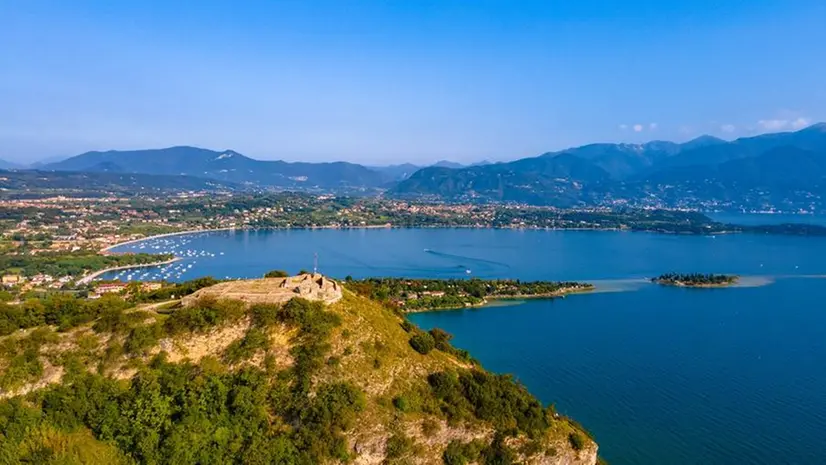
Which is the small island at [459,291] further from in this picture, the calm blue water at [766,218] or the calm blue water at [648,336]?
the calm blue water at [766,218]

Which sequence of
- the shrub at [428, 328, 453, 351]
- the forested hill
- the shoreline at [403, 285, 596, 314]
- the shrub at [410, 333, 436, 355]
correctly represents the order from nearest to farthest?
the forested hill < the shrub at [410, 333, 436, 355] < the shrub at [428, 328, 453, 351] < the shoreline at [403, 285, 596, 314]

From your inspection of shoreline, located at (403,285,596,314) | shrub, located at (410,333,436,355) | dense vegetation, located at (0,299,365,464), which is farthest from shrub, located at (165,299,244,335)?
shoreline, located at (403,285,596,314)

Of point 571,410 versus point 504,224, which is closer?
point 571,410

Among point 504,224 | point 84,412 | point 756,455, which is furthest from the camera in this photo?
point 504,224

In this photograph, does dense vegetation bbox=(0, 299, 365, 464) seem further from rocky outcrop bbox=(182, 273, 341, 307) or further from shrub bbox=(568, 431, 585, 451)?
shrub bbox=(568, 431, 585, 451)

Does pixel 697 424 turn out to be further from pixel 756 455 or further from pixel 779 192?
pixel 779 192

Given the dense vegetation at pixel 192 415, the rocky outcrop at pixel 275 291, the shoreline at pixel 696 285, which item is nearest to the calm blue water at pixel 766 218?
the shoreline at pixel 696 285

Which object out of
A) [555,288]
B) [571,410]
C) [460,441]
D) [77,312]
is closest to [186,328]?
[77,312]
